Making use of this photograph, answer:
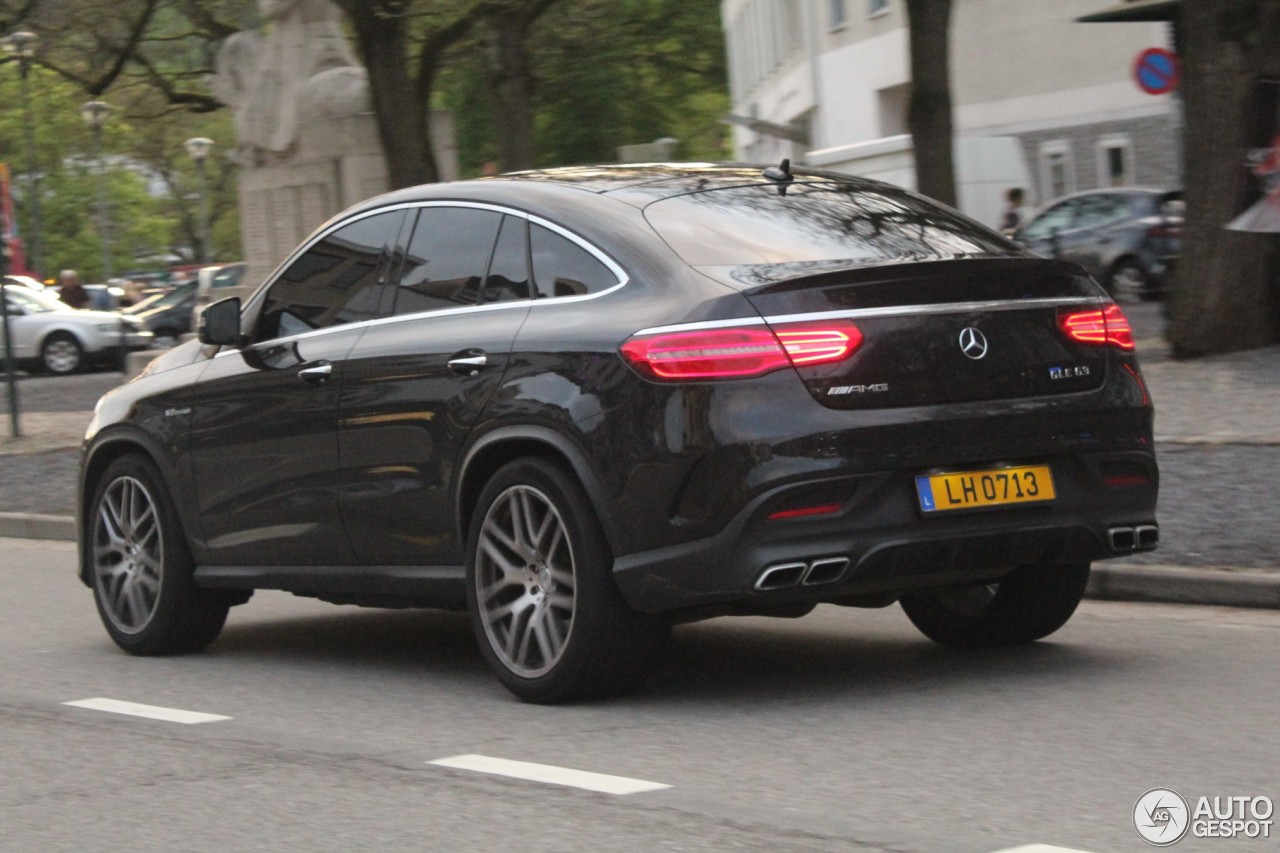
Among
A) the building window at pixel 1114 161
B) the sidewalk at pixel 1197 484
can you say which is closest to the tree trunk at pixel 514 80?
the sidewalk at pixel 1197 484

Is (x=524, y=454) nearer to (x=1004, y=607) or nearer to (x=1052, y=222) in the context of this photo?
(x=1004, y=607)

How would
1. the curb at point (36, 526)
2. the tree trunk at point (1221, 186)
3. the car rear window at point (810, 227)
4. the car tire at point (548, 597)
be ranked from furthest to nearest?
1. the tree trunk at point (1221, 186)
2. the curb at point (36, 526)
3. the car rear window at point (810, 227)
4. the car tire at point (548, 597)

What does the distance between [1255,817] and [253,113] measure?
78.9 feet

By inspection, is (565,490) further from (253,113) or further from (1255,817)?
(253,113)

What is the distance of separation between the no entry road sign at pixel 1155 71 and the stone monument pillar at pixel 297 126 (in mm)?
10016

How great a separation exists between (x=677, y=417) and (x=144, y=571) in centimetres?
336

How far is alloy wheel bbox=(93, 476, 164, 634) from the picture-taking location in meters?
8.72

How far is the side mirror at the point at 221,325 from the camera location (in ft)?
26.9

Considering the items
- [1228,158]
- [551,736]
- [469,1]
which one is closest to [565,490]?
[551,736]

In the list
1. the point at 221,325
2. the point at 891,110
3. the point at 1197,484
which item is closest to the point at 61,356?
the point at 891,110

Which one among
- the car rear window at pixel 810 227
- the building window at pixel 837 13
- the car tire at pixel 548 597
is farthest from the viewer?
the building window at pixel 837 13

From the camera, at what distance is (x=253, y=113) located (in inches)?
1089

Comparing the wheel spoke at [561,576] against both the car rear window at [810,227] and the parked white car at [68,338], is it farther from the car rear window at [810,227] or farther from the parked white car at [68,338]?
the parked white car at [68,338]
